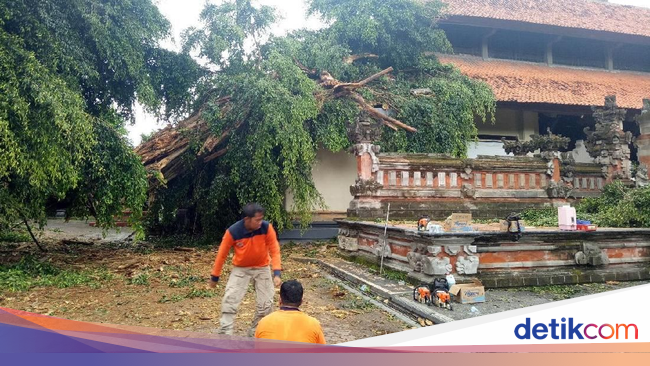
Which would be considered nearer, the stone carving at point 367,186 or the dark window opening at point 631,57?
the stone carving at point 367,186

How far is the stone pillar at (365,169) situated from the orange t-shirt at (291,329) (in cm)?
660

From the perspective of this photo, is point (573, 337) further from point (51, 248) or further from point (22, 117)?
point (51, 248)

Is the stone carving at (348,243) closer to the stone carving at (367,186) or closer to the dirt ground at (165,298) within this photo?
the dirt ground at (165,298)

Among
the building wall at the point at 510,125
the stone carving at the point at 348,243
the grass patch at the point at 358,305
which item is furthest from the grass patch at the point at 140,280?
the building wall at the point at 510,125

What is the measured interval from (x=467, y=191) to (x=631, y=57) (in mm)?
16223

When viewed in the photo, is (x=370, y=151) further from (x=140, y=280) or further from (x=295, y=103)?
(x=140, y=280)

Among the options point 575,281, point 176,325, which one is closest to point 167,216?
point 176,325

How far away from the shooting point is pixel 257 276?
489cm

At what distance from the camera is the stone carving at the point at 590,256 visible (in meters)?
7.38

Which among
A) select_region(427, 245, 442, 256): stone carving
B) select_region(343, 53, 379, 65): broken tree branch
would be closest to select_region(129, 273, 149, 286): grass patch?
select_region(427, 245, 442, 256): stone carving

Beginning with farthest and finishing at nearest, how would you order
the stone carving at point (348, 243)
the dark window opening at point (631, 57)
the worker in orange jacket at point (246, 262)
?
Result: the dark window opening at point (631, 57), the stone carving at point (348, 243), the worker in orange jacket at point (246, 262)

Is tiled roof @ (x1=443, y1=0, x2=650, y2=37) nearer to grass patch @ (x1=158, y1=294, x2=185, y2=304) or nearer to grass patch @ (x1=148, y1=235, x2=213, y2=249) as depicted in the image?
grass patch @ (x1=148, y1=235, x2=213, y2=249)

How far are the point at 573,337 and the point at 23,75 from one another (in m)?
8.65

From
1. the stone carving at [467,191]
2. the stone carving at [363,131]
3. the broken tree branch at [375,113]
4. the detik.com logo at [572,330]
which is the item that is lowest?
the detik.com logo at [572,330]
